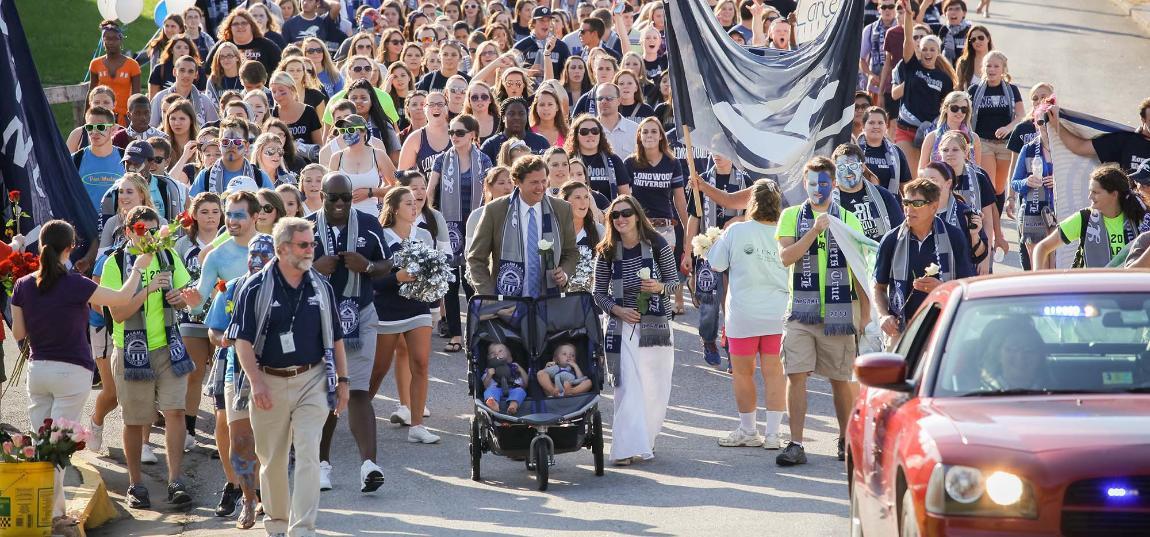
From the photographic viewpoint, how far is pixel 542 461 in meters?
11.0

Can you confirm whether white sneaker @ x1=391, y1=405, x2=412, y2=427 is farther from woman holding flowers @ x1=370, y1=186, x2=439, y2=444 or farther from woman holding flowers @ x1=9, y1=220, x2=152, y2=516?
woman holding flowers @ x1=9, y1=220, x2=152, y2=516

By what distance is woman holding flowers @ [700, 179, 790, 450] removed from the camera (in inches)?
478

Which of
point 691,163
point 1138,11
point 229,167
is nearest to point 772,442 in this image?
point 691,163

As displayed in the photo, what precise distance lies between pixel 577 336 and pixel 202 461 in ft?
9.79

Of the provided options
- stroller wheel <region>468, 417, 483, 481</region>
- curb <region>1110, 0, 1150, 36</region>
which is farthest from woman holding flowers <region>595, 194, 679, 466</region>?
curb <region>1110, 0, 1150, 36</region>

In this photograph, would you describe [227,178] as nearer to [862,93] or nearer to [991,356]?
[862,93]

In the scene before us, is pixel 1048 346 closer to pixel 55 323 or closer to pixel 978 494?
pixel 978 494

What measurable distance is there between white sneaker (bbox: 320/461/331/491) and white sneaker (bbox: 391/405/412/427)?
167 cm

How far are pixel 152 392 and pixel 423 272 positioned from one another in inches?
79.6

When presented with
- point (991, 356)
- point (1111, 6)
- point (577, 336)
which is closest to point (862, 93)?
point (577, 336)

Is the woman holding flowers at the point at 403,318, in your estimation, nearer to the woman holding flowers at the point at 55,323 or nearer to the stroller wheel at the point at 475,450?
the stroller wheel at the point at 475,450

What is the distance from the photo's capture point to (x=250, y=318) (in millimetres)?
9664

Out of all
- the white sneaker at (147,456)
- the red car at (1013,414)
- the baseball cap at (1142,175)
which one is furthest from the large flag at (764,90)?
the red car at (1013,414)

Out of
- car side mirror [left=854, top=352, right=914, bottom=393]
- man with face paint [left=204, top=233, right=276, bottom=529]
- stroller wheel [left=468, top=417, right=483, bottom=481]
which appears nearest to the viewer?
car side mirror [left=854, top=352, right=914, bottom=393]
